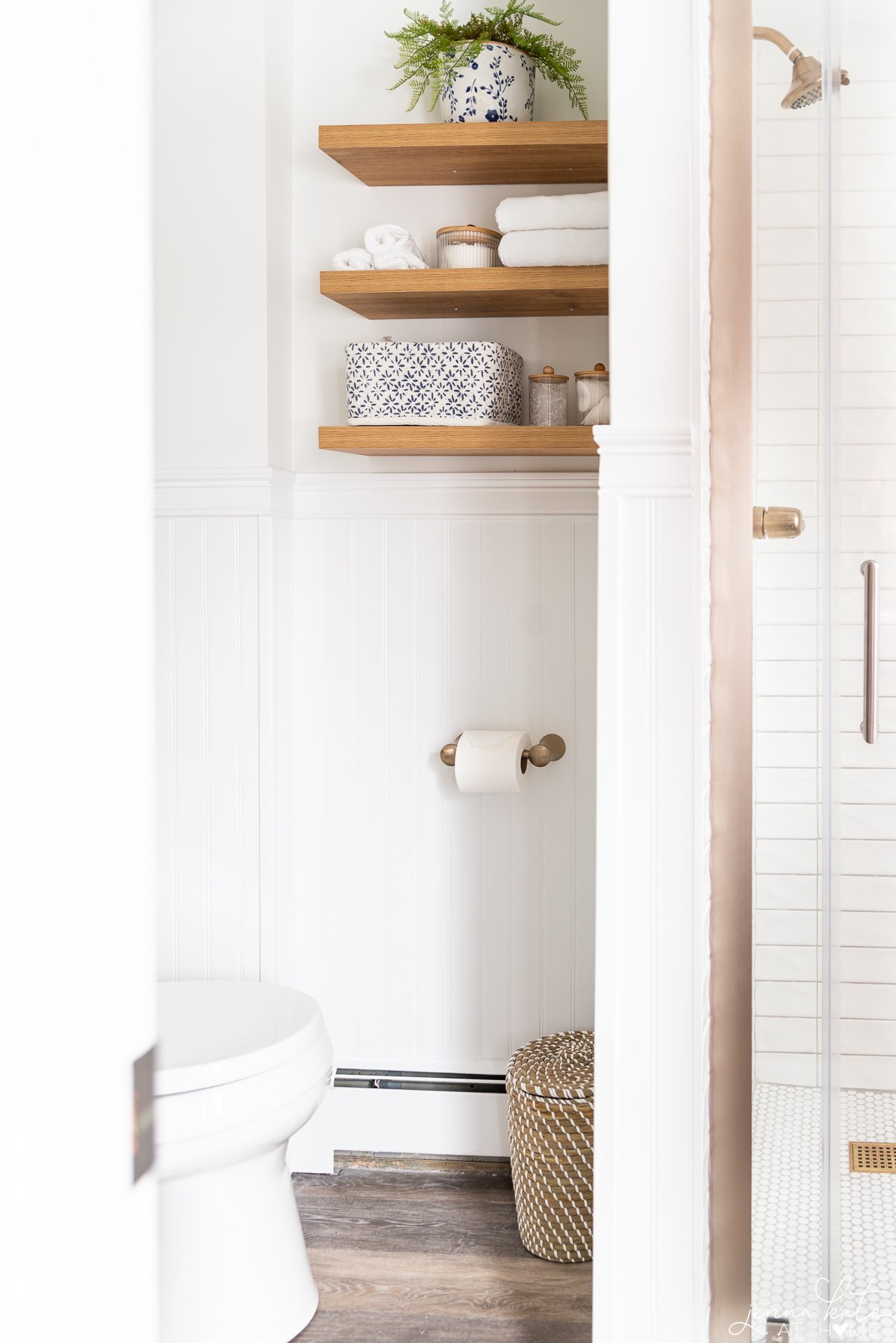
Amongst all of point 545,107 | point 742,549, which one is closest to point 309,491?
point 545,107

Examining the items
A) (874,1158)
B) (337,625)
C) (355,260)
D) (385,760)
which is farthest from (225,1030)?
(355,260)

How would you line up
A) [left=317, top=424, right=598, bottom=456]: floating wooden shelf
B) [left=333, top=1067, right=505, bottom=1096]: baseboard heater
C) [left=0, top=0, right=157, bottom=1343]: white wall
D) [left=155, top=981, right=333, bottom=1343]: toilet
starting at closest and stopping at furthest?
[left=0, top=0, right=157, bottom=1343]: white wall
[left=155, top=981, right=333, bottom=1343]: toilet
[left=317, top=424, right=598, bottom=456]: floating wooden shelf
[left=333, top=1067, right=505, bottom=1096]: baseboard heater

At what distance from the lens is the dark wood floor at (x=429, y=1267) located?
177cm

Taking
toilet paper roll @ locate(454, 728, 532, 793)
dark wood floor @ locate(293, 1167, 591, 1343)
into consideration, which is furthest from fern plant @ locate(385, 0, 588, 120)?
dark wood floor @ locate(293, 1167, 591, 1343)

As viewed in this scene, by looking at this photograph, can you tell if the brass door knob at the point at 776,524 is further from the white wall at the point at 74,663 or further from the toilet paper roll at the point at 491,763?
the toilet paper roll at the point at 491,763

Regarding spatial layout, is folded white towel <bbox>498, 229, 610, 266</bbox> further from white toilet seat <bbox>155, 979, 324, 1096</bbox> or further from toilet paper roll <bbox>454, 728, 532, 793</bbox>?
white toilet seat <bbox>155, 979, 324, 1096</bbox>

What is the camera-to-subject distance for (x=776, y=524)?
3.97 feet

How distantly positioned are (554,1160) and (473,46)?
1956 millimetres

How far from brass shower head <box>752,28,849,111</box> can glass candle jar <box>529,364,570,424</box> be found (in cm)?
94

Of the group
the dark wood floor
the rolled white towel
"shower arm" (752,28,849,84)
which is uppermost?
the rolled white towel

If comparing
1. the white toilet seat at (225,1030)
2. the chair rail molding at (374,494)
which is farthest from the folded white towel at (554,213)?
the white toilet seat at (225,1030)

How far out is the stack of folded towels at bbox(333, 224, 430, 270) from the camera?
6.79 feet

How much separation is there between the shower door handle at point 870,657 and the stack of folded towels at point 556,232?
45.1 inches

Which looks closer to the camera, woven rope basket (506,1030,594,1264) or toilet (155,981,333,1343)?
toilet (155,981,333,1343)
